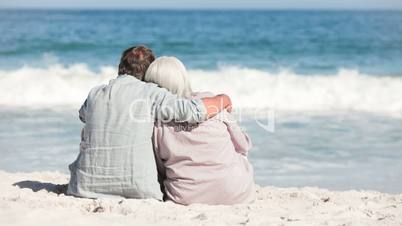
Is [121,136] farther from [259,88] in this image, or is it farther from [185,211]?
[259,88]

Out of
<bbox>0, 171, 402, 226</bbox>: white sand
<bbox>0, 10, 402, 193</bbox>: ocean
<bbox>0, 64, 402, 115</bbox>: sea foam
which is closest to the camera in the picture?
<bbox>0, 171, 402, 226</bbox>: white sand

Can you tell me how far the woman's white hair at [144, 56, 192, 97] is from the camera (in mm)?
4047

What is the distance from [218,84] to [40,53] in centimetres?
815

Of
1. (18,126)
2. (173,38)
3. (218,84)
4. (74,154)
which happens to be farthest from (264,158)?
(173,38)

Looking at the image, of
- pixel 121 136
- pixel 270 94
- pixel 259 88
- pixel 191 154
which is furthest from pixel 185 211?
pixel 259 88

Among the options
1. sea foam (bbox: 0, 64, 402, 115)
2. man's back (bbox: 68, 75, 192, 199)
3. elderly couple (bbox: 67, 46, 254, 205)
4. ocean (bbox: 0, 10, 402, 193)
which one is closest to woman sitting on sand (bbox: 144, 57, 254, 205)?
elderly couple (bbox: 67, 46, 254, 205)

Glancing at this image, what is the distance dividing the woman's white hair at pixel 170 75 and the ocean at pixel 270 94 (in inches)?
77.8

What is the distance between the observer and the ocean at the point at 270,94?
6484 millimetres

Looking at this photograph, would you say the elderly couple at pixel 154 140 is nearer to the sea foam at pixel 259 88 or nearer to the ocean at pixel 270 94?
the ocean at pixel 270 94

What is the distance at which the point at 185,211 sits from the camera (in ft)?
13.0

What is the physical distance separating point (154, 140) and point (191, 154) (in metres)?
0.25

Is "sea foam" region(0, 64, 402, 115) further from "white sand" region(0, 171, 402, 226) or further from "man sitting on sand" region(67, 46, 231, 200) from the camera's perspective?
"man sitting on sand" region(67, 46, 231, 200)

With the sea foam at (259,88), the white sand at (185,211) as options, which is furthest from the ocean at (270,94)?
the white sand at (185,211)

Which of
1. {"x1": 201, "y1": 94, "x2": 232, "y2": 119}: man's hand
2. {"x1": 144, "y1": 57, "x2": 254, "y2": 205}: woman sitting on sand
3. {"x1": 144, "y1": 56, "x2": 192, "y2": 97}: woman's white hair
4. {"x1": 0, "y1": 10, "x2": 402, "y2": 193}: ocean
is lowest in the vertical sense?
{"x1": 0, "y1": 10, "x2": 402, "y2": 193}: ocean
